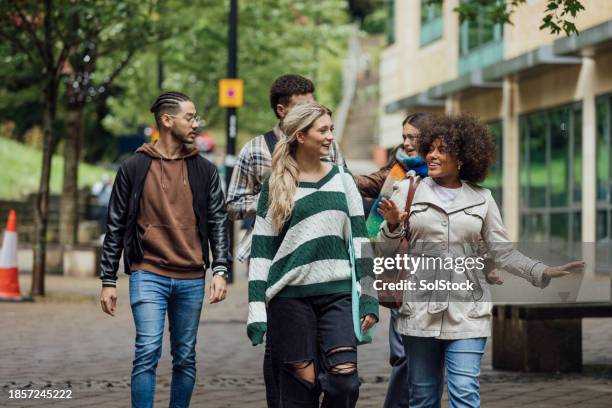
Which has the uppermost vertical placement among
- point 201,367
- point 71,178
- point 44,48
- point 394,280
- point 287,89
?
point 44,48

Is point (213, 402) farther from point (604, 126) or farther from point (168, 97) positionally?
point (604, 126)

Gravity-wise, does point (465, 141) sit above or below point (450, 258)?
above

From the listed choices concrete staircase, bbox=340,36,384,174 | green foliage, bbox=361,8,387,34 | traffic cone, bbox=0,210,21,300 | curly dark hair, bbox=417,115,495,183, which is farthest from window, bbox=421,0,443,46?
green foliage, bbox=361,8,387,34

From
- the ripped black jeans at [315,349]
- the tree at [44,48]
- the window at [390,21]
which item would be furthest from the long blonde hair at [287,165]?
the window at [390,21]

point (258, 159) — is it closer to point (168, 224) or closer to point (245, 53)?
point (168, 224)

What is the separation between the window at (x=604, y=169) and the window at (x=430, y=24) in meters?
11.6

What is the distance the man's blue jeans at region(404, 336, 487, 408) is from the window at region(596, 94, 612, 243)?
58.3ft

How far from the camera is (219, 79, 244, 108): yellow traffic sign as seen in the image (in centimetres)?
2061

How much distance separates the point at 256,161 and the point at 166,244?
708 mm

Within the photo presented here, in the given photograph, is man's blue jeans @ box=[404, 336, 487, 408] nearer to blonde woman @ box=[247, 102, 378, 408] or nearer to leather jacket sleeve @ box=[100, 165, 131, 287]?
blonde woman @ box=[247, 102, 378, 408]

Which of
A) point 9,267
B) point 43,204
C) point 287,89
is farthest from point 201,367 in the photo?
point 43,204

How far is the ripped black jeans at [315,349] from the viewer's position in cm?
612

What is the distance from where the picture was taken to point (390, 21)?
4250cm

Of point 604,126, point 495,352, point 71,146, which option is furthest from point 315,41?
point 495,352
